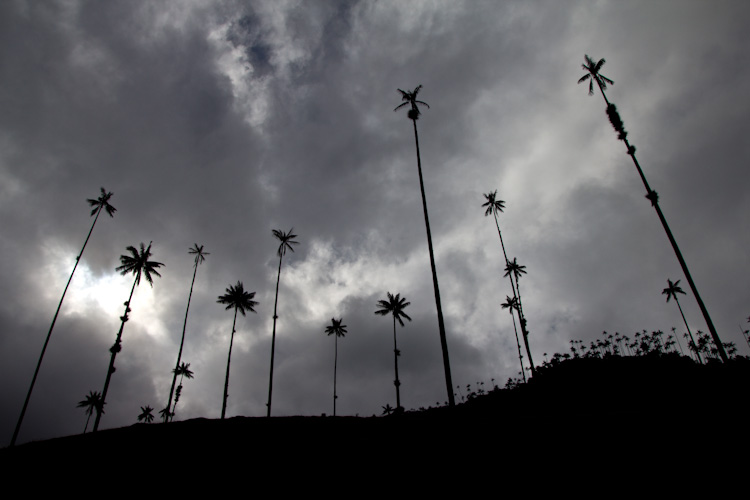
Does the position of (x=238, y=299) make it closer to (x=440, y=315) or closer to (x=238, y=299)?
(x=238, y=299)

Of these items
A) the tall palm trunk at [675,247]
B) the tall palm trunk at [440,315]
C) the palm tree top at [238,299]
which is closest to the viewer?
the tall palm trunk at [440,315]

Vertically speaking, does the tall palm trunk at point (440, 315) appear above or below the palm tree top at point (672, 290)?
below

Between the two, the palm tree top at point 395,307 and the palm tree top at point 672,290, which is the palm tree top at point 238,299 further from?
the palm tree top at point 672,290

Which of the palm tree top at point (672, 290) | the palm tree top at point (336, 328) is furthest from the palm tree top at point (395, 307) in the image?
the palm tree top at point (672, 290)

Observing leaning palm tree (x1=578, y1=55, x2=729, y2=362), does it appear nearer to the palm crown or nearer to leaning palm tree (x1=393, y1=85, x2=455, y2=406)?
leaning palm tree (x1=393, y1=85, x2=455, y2=406)

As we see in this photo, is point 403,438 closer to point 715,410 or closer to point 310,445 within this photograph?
point 310,445

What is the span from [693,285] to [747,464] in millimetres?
20833

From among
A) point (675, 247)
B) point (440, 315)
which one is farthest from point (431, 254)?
point (675, 247)

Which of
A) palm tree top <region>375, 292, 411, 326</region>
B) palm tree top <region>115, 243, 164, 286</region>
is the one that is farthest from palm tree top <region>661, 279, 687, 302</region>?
palm tree top <region>115, 243, 164, 286</region>

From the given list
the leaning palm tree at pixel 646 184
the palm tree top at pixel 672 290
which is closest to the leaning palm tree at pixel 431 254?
the leaning palm tree at pixel 646 184

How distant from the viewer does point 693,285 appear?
22.1 metres

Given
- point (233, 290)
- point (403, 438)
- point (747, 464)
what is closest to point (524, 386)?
point (403, 438)

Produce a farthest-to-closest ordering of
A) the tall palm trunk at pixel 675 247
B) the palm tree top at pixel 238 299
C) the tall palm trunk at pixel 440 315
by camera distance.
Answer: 1. the palm tree top at pixel 238 299
2. the tall palm trunk at pixel 675 247
3. the tall palm trunk at pixel 440 315

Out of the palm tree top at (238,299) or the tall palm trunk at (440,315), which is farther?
the palm tree top at (238,299)
